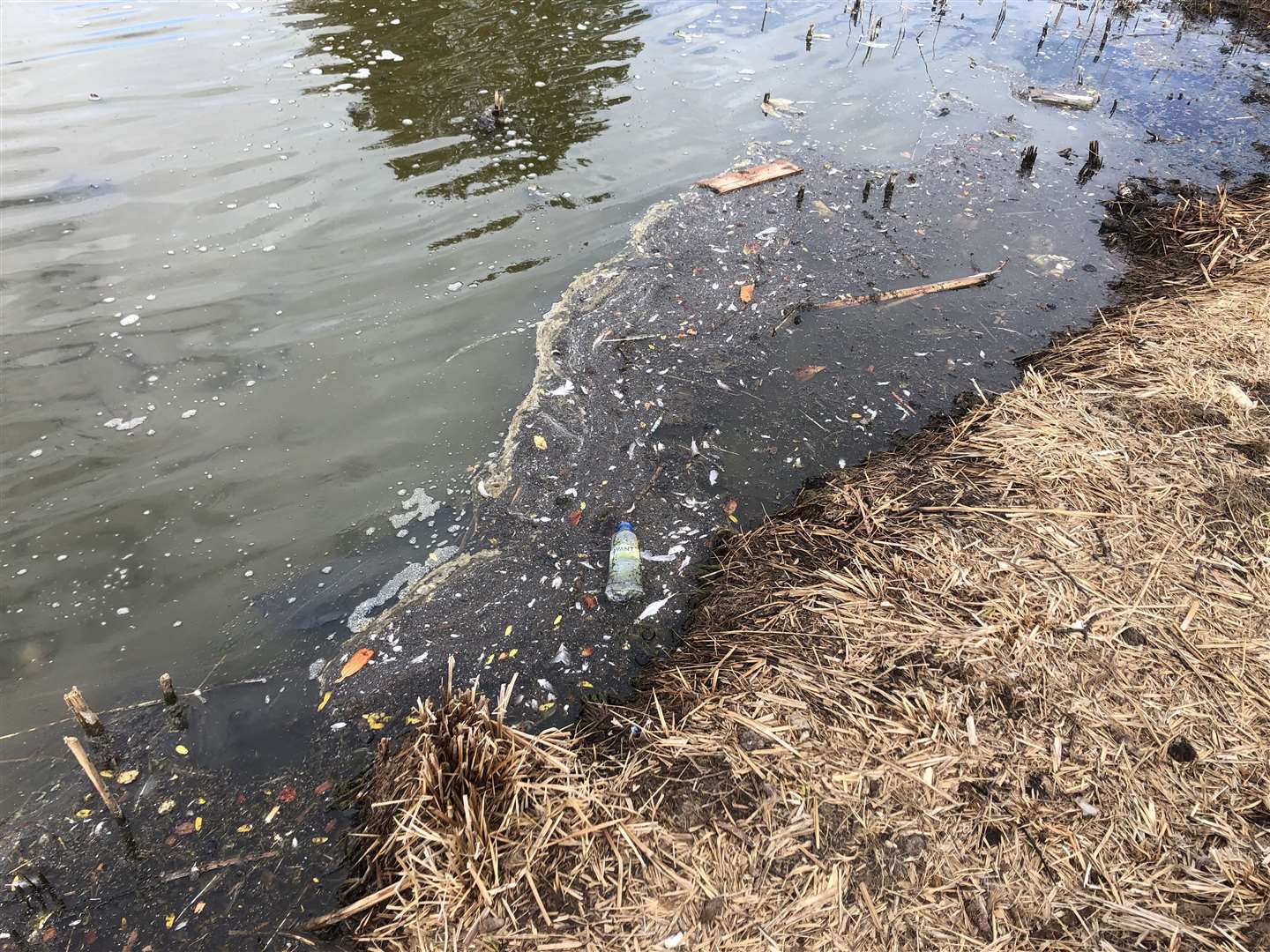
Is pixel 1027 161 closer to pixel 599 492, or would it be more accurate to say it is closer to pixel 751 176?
pixel 751 176

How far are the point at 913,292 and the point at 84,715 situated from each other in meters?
5.90

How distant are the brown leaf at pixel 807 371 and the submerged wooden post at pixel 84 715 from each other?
4.29 m

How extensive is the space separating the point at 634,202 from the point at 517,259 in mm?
1453

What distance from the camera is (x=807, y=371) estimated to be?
4.85 metres

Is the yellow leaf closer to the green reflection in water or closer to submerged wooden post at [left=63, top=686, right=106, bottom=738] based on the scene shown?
submerged wooden post at [left=63, top=686, right=106, bottom=738]

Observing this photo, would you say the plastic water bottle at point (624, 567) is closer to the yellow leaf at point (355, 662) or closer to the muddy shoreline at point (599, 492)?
the muddy shoreline at point (599, 492)

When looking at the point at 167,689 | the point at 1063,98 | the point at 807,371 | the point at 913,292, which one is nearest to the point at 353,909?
the point at 167,689

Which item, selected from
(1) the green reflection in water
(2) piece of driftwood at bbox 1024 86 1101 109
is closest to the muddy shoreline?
(1) the green reflection in water

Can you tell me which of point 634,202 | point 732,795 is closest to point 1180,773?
point 732,795

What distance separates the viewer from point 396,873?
2352mm

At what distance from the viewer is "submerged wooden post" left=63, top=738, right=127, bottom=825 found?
8.14ft

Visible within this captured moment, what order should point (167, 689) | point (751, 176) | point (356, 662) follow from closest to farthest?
point (167, 689)
point (356, 662)
point (751, 176)

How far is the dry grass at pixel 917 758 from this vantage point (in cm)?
216

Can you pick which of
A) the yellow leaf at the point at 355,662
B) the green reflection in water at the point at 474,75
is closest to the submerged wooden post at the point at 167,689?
the yellow leaf at the point at 355,662
